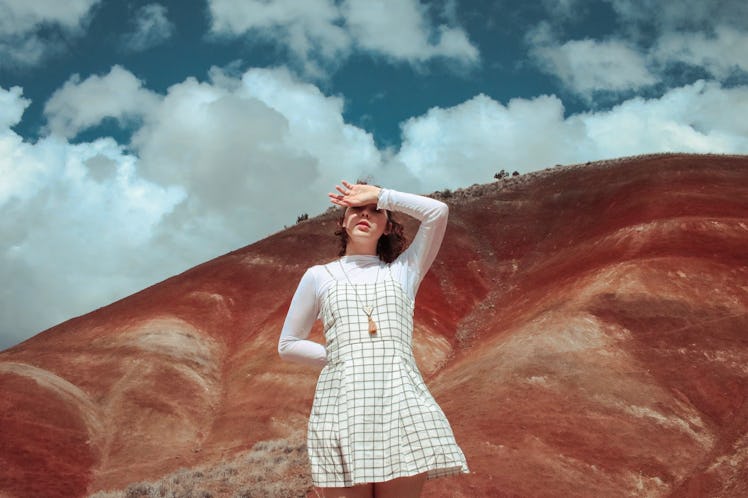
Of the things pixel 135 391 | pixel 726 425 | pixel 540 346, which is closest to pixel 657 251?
pixel 540 346

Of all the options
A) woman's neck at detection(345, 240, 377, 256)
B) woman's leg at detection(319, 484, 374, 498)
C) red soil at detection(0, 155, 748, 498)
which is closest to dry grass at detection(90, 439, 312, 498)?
red soil at detection(0, 155, 748, 498)

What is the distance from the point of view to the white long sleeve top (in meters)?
4.10

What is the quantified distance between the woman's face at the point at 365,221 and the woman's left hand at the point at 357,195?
0.07 m

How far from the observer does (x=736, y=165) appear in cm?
4000

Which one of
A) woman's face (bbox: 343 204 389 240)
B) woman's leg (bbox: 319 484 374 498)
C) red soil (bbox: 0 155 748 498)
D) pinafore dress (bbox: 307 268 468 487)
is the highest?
red soil (bbox: 0 155 748 498)

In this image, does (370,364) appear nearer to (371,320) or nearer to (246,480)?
(371,320)

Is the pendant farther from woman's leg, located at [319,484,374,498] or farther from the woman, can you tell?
woman's leg, located at [319,484,374,498]

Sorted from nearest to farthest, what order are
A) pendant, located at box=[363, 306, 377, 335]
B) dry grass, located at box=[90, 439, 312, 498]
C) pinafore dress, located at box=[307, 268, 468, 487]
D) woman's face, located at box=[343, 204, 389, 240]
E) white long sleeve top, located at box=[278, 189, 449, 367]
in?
pinafore dress, located at box=[307, 268, 468, 487], pendant, located at box=[363, 306, 377, 335], white long sleeve top, located at box=[278, 189, 449, 367], woman's face, located at box=[343, 204, 389, 240], dry grass, located at box=[90, 439, 312, 498]

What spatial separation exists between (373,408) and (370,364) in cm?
22

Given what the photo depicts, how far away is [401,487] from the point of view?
11.6ft

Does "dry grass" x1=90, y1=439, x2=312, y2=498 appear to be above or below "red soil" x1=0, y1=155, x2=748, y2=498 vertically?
below

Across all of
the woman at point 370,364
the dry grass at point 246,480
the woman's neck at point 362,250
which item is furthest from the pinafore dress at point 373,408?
the dry grass at point 246,480

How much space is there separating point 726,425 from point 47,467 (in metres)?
19.5

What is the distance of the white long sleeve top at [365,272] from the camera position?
4096 millimetres
